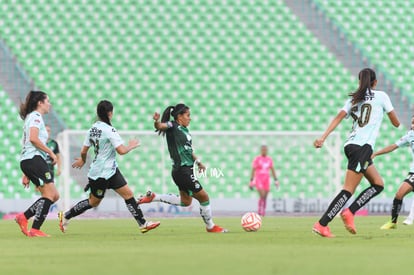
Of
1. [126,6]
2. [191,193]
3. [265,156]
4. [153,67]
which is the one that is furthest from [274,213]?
[191,193]

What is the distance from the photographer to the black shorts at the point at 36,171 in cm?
1352

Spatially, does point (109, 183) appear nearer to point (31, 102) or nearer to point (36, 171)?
point (36, 171)

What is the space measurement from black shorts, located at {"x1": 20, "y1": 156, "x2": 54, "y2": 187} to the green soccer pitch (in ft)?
2.72

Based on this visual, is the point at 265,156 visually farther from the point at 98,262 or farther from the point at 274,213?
the point at 98,262

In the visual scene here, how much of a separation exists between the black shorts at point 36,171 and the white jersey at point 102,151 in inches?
27.4

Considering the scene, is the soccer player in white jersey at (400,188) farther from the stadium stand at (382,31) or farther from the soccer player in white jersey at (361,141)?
the stadium stand at (382,31)

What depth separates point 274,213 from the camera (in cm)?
2597

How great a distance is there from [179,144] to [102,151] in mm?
1275

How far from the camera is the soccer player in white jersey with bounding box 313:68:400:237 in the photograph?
40.2ft

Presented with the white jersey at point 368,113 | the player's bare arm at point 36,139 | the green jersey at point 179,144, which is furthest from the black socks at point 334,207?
the player's bare arm at point 36,139

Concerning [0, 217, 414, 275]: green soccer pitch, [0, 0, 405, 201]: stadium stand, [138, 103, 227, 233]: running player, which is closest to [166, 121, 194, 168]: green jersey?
[138, 103, 227, 233]: running player

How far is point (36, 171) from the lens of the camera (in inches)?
A: 532

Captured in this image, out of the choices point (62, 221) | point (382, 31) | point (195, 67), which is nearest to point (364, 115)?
point (62, 221)

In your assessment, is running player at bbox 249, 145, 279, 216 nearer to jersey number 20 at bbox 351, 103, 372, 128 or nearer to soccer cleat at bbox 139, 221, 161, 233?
soccer cleat at bbox 139, 221, 161, 233
